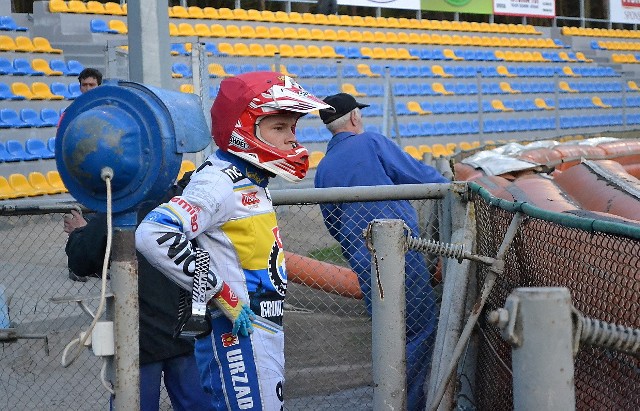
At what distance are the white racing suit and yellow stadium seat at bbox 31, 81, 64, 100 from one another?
10.4 meters

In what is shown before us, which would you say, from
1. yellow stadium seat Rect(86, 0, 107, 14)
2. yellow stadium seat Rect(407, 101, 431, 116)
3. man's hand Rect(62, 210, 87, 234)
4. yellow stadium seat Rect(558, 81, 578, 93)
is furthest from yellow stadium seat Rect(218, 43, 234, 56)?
man's hand Rect(62, 210, 87, 234)

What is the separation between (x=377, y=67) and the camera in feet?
59.7

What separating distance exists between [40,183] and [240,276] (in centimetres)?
956

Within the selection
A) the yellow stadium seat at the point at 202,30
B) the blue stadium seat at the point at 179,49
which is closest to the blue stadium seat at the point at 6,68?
the blue stadium seat at the point at 179,49

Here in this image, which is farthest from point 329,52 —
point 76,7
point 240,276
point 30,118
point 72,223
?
point 240,276

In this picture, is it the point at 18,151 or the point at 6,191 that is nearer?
the point at 6,191

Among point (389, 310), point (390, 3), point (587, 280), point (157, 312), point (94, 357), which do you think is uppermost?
point (390, 3)

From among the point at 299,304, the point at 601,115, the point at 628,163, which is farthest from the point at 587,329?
the point at 601,115

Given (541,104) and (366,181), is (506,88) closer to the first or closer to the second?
(541,104)

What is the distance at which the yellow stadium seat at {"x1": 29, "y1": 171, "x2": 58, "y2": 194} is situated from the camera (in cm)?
1145

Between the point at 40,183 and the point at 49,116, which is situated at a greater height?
the point at 49,116

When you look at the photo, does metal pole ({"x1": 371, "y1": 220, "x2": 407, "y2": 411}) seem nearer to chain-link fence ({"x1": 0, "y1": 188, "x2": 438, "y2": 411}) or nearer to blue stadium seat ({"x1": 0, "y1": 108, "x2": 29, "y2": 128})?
chain-link fence ({"x1": 0, "y1": 188, "x2": 438, "y2": 411})

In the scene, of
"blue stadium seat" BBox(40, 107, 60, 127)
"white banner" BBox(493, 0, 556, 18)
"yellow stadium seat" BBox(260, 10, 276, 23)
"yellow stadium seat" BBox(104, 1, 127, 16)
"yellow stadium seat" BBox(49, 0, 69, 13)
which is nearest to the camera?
"blue stadium seat" BBox(40, 107, 60, 127)

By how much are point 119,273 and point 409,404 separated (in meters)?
2.60
